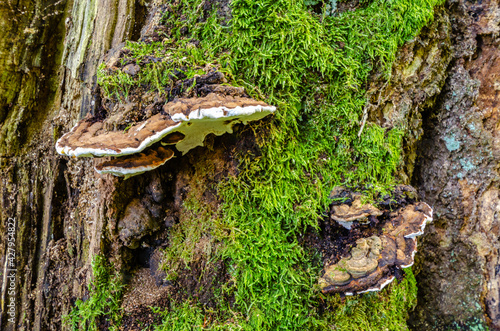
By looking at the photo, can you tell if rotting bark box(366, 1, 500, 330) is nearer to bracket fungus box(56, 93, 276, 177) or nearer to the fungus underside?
the fungus underside

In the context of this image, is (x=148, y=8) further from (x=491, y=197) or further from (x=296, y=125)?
(x=491, y=197)

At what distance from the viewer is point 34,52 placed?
2.57m

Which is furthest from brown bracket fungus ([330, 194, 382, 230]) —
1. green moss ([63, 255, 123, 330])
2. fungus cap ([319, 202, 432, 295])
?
green moss ([63, 255, 123, 330])

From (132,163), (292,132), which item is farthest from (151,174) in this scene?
(292,132)

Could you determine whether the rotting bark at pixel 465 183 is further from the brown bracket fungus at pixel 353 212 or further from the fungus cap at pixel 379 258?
the brown bracket fungus at pixel 353 212

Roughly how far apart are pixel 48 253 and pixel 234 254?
1.90m

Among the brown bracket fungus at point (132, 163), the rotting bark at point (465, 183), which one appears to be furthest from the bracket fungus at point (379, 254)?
the brown bracket fungus at point (132, 163)

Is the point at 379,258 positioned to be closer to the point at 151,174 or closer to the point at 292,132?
the point at 292,132

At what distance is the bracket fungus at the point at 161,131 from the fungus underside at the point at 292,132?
0.42 metres

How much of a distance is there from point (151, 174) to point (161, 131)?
2.83ft

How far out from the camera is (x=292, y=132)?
7.36 feet

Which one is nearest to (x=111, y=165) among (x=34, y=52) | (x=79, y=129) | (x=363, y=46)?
(x=79, y=129)

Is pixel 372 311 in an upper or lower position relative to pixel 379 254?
lower

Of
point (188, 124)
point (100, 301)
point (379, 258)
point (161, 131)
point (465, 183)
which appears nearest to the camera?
point (161, 131)
